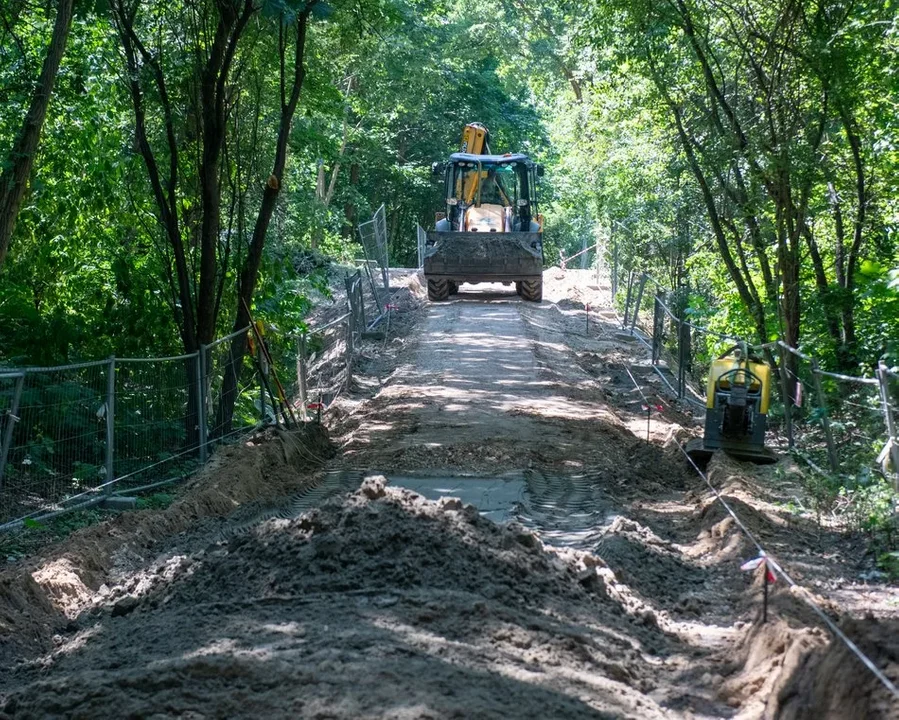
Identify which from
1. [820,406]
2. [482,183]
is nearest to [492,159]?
[482,183]

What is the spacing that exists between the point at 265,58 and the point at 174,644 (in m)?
11.0

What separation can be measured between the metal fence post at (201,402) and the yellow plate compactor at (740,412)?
5577 millimetres

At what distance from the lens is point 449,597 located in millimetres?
7012

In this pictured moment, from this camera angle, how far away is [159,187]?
13.5 meters

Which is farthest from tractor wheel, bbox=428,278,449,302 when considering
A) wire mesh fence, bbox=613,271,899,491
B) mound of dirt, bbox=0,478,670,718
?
mound of dirt, bbox=0,478,670,718

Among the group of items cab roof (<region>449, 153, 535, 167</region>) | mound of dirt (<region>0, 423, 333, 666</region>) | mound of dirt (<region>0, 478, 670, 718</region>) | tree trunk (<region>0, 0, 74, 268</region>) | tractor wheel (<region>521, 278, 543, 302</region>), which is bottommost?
mound of dirt (<region>0, 423, 333, 666</region>)

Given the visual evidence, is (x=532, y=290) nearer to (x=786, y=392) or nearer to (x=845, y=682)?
(x=786, y=392)

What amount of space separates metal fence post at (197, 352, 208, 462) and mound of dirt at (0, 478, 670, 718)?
4378 millimetres

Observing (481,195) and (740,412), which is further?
(481,195)

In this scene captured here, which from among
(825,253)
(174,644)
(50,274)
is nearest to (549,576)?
(174,644)

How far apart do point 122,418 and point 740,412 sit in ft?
21.4

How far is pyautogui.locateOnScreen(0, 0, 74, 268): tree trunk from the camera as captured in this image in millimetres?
10398

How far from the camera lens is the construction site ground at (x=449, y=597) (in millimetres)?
5418

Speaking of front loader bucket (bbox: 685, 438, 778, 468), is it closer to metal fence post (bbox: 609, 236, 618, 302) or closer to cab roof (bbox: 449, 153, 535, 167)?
cab roof (bbox: 449, 153, 535, 167)
